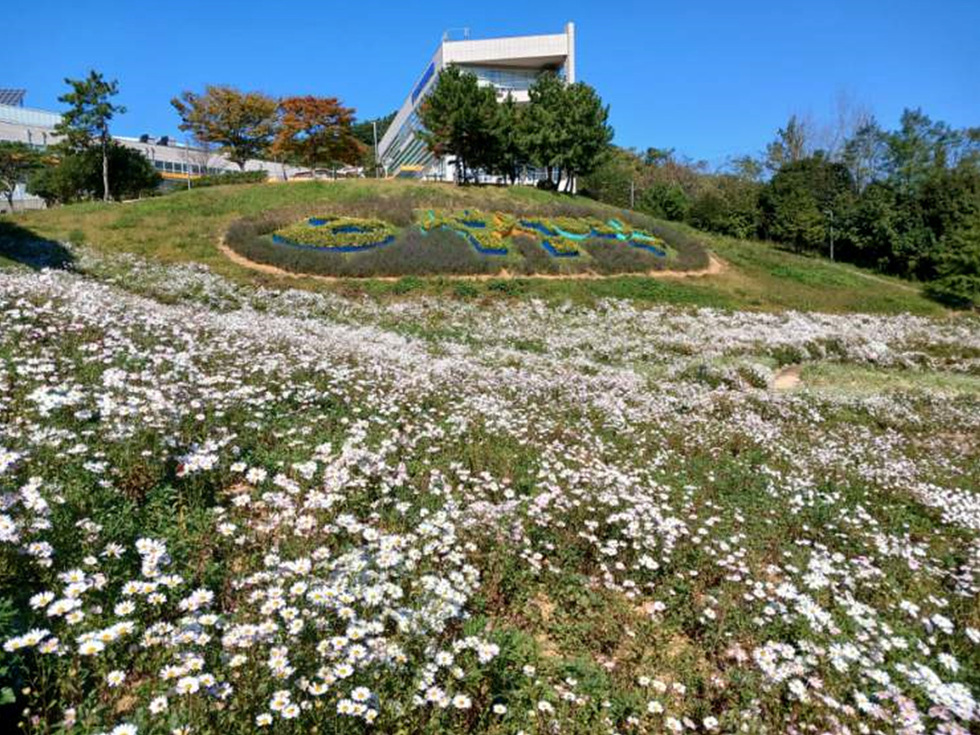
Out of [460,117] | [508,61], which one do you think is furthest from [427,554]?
[508,61]

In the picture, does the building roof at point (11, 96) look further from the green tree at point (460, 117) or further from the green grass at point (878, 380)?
the green grass at point (878, 380)

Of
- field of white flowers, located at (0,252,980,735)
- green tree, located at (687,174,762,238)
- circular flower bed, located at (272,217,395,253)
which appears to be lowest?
field of white flowers, located at (0,252,980,735)

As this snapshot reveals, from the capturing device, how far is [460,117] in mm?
42375

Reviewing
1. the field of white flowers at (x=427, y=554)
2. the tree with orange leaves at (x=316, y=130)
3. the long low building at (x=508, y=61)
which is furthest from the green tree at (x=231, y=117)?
the field of white flowers at (x=427, y=554)

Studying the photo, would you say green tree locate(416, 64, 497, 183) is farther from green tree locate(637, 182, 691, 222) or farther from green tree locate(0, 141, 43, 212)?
green tree locate(0, 141, 43, 212)

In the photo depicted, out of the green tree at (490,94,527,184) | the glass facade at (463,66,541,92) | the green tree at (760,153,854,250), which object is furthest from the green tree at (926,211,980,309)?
the glass facade at (463,66,541,92)

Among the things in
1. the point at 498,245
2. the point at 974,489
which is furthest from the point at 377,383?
the point at 498,245

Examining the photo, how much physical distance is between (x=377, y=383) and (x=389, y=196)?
30.3m

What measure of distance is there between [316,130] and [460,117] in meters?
16.7

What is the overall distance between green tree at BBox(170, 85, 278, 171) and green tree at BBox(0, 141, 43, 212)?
778 inches

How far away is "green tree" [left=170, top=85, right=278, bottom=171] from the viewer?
52.2 m

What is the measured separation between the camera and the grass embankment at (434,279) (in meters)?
24.4

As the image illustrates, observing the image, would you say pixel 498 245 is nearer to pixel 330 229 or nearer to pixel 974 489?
pixel 330 229

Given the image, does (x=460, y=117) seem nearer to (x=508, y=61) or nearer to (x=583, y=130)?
(x=583, y=130)
